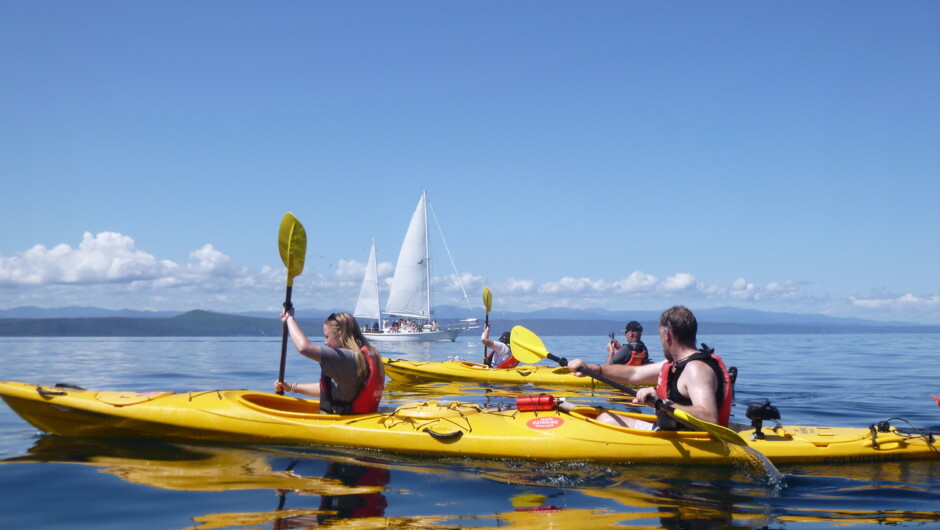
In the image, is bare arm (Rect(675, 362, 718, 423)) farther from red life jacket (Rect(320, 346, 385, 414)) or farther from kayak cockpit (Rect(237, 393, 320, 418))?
kayak cockpit (Rect(237, 393, 320, 418))

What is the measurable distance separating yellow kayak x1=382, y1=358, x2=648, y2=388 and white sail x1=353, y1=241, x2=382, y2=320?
39.7 metres

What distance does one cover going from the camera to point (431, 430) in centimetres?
643

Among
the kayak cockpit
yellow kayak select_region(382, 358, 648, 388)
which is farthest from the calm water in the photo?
yellow kayak select_region(382, 358, 648, 388)

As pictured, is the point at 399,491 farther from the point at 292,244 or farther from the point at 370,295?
the point at 370,295

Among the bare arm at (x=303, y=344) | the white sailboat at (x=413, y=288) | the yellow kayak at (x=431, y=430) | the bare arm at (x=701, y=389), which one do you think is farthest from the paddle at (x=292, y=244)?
the white sailboat at (x=413, y=288)

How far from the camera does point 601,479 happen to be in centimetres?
564

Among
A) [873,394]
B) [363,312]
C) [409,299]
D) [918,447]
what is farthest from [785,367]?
[363,312]

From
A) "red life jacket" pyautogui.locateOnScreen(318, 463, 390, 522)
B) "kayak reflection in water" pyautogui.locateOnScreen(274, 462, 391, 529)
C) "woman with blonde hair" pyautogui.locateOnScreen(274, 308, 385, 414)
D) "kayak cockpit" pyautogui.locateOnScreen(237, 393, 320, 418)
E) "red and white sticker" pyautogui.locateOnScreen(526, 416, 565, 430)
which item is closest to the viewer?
"kayak reflection in water" pyautogui.locateOnScreen(274, 462, 391, 529)

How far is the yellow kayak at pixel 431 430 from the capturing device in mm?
6074

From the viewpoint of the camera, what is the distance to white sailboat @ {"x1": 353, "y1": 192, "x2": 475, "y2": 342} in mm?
47094

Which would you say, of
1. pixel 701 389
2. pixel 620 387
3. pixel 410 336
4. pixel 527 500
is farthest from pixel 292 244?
pixel 410 336

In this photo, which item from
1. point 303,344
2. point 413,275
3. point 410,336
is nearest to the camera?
point 303,344

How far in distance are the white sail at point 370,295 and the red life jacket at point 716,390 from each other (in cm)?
4874

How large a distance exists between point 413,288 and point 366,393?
1635 inches
